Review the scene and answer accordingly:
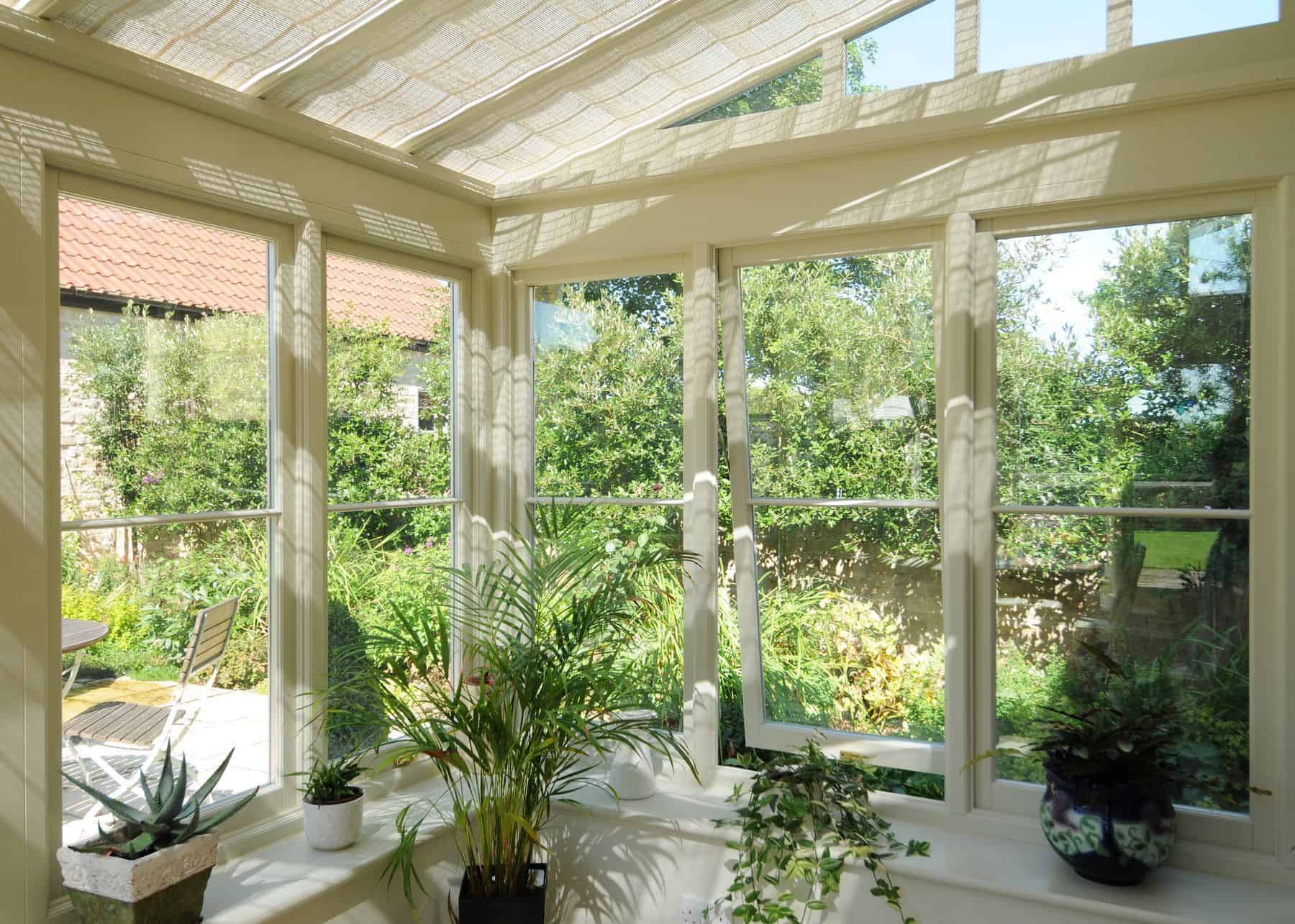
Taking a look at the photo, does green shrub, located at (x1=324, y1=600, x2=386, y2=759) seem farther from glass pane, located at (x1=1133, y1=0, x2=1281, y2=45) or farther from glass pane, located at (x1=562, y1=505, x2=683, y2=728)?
glass pane, located at (x1=1133, y1=0, x2=1281, y2=45)

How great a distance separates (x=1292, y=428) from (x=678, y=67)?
210 cm

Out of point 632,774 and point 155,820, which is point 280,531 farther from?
point 632,774

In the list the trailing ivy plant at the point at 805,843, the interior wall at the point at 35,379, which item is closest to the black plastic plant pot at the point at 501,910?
the trailing ivy plant at the point at 805,843

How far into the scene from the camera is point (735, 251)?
3.24 metres

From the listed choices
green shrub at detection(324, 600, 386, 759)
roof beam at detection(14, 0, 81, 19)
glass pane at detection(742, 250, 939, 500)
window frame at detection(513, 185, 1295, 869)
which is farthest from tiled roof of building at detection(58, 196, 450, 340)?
glass pane at detection(742, 250, 939, 500)

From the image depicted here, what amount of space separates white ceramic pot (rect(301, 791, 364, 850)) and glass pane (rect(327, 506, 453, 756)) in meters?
0.26

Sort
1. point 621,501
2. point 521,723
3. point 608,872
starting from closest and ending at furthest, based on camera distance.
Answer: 1. point 521,723
2. point 608,872
3. point 621,501

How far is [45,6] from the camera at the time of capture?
2191 millimetres

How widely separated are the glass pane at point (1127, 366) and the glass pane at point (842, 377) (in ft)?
0.84

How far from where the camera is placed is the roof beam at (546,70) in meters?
2.84

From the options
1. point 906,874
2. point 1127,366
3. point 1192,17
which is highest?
point 1192,17

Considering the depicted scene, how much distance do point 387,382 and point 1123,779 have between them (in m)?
2.55

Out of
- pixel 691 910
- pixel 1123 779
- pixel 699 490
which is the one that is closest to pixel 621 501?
pixel 699 490

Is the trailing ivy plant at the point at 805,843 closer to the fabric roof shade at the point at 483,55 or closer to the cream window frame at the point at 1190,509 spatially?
the cream window frame at the point at 1190,509
